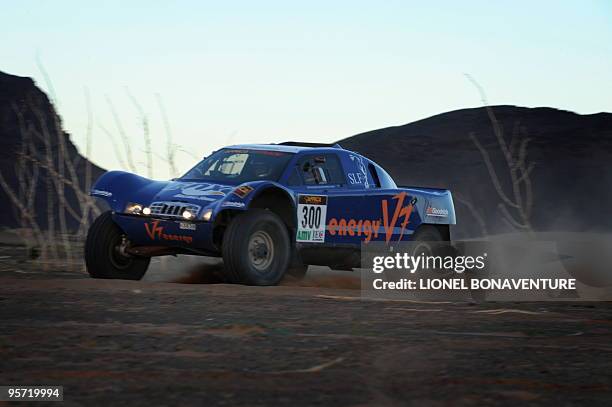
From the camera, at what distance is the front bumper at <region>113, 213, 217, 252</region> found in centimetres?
988

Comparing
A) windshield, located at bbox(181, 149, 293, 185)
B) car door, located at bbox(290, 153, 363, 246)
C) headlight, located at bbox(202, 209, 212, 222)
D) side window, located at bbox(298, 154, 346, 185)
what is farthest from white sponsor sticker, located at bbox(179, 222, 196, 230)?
side window, located at bbox(298, 154, 346, 185)

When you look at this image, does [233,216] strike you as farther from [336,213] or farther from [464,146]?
[464,146]

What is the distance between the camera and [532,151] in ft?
164

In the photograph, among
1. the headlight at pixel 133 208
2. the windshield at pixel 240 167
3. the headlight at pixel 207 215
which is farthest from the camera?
the windshield at pixel 240 167

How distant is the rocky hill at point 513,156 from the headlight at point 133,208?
1242 inches

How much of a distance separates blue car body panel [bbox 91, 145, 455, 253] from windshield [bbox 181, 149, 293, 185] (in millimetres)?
120

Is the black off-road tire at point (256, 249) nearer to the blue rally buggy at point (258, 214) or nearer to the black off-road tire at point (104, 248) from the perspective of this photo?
the blue rally buggy at point (258, 214)

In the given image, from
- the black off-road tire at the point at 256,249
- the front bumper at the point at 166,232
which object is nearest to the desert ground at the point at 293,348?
the black off-road tire at the point at 256,249

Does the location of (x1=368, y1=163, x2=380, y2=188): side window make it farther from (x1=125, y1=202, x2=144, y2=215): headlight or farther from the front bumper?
(x1=125, y1=202, x2=144, y2=215): headlight

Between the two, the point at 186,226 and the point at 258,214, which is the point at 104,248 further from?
the point at 258,214

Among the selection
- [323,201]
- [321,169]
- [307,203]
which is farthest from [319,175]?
[307,203]

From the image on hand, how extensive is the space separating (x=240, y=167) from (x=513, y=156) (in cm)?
3830

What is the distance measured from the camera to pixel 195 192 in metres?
10.3

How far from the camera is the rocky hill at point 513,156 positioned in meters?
44.0
